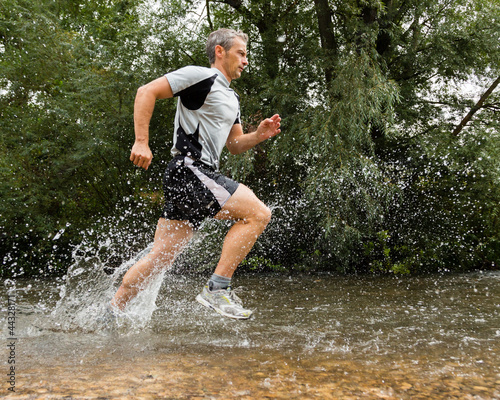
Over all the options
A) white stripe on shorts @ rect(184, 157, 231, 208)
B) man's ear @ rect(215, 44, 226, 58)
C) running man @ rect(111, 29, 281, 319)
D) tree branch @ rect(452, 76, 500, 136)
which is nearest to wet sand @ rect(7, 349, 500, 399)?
running man @ rect(111, 29, 281, 319)

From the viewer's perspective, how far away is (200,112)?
3100 millimetres

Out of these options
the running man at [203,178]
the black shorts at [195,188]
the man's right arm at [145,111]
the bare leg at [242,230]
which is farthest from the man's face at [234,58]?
the bare leg at [242,230]

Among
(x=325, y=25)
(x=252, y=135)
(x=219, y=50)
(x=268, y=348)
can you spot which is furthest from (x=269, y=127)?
(x=325, y=25)

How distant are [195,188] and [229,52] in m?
1.03

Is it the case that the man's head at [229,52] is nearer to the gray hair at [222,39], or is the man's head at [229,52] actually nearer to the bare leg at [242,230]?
the gray hair at [222,39]

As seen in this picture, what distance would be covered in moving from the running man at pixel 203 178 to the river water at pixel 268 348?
0.41 m

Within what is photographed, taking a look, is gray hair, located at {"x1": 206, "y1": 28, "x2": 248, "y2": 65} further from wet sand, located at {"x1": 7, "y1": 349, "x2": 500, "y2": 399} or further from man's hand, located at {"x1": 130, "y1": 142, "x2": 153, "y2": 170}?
wet sand, located at {"x1": 7, "y1": 349, "x2": 500, "y2": 399}

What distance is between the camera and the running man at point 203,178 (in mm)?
2949

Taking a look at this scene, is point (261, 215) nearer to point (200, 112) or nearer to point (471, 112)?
point (200, 112)

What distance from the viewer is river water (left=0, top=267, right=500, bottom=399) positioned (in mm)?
2238

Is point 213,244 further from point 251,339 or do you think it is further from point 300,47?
point 251,339

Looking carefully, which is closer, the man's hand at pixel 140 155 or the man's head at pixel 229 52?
the man's hand at pixel 140 155

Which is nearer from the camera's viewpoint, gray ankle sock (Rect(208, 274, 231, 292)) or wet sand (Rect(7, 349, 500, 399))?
wet sand (Rect(7, 349, 500, 399))

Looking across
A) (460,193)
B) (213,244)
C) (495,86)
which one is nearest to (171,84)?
(213,244)
